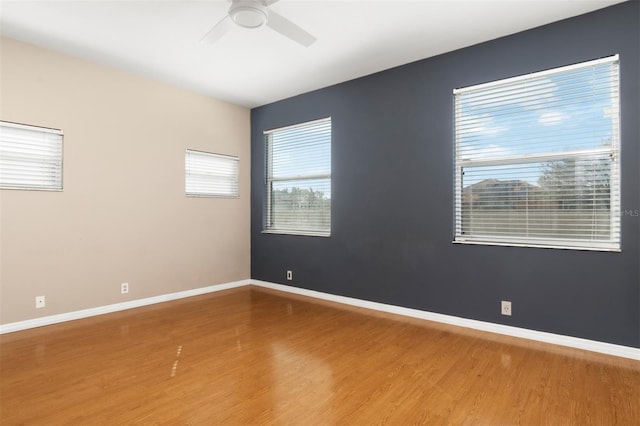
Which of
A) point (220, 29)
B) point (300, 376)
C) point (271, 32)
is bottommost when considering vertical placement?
point (300, 376)

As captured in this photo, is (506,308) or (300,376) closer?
(300,376)

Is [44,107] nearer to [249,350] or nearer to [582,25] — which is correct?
[249,350]

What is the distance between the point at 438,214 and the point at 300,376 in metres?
2.12

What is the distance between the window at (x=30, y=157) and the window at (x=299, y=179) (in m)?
2.59

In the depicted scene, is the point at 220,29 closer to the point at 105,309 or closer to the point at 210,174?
the point at 210,174

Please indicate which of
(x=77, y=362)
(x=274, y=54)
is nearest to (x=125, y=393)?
(x=77, y=362)

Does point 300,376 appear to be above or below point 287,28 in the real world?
below

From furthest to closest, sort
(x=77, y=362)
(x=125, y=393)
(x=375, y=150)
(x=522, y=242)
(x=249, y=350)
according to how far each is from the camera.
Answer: (x=375, y=150)
(x=522, y=242)
(x=249, y=350)
(x=77, y=362)
(x=125, y=393)

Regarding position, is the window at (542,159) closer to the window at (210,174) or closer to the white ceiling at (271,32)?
the white ceiling at (271,32)

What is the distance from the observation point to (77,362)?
264cm

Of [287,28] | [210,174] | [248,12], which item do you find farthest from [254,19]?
[210,174]

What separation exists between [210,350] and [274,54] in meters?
2.89

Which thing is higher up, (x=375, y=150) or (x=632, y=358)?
(x=375, y=150)

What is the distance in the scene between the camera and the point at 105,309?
12.9 feet
